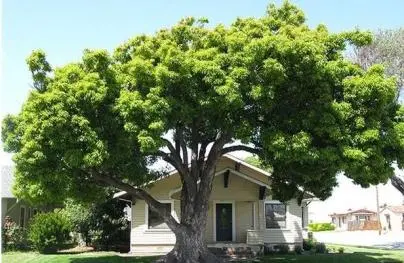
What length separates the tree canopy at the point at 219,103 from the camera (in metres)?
17.9

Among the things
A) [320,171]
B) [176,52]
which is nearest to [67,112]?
[176,52]

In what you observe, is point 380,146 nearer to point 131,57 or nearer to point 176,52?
point 176,52

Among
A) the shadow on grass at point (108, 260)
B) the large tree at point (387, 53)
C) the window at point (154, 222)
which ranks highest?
the large tree at point (387, 53)

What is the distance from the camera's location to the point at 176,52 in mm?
18438

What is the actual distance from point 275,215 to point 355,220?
77.4 meters

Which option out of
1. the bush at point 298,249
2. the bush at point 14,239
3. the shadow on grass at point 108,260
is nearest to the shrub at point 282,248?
the bush at point 298,249

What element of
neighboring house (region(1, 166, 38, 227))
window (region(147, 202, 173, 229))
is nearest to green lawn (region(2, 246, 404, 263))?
window (region(147, 202, 173, 229))

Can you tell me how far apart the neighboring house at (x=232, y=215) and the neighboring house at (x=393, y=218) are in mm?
65252

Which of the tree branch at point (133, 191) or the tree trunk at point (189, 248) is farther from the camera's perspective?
the tree trunk at point (189, 248)

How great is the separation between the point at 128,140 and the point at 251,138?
455 cm

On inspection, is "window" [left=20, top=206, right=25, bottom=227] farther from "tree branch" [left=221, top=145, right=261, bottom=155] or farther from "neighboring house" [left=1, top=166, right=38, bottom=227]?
"tree branch" [left=221, top=145, right=261, bottom=155]

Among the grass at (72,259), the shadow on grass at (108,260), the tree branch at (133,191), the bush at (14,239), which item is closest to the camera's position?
the tree branch at (133,191)

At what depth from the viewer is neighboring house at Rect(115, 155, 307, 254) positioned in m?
30.6

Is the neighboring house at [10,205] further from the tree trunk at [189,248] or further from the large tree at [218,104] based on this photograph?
the large tree at [218,104]
